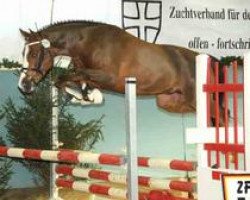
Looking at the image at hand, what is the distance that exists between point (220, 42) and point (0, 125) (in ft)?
6.43

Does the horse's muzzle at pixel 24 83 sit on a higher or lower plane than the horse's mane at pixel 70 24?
lower

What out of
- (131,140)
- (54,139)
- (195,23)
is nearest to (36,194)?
(54,139)

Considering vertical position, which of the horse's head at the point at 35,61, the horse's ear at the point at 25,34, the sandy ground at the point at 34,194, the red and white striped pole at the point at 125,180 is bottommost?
the sandy ground at the point at 34,194

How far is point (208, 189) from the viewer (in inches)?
74.7

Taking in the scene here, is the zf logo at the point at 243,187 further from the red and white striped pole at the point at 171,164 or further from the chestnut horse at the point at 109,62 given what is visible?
the chestnut horse at the point at 109,62

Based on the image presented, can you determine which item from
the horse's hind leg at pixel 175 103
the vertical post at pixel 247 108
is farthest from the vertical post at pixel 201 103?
the horse's hind leg at pixel 175 103

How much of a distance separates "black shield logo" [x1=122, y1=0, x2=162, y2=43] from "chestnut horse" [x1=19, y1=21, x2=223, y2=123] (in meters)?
0.23

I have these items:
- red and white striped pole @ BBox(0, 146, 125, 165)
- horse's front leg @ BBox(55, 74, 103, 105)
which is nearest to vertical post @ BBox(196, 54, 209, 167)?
red and white striped pole @ BBox(0, 146, 125, 165)

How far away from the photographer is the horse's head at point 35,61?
3.68m

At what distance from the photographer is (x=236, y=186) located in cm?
153

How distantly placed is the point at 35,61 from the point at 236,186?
2.40 m

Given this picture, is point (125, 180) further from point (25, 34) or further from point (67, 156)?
point (25, 34)

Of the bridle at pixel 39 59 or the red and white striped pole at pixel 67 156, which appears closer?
the red and white striped pole at pixel 67 156

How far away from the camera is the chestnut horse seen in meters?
3.70
